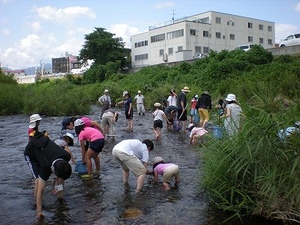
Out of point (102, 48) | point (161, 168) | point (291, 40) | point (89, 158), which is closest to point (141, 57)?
point (102, 48)

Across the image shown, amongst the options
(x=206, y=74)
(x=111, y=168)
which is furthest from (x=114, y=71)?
(x=111, y=168)

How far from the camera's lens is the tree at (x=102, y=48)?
198 ft

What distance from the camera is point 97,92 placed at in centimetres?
4369

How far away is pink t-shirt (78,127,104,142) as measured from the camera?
317 inches

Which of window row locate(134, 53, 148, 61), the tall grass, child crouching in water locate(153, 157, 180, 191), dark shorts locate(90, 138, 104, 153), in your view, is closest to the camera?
the tall grass

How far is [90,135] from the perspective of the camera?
809 centimetres

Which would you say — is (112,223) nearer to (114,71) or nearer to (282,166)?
(282,166)

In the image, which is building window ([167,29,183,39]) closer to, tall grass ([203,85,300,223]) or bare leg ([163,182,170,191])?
bare leg ([163,182,170,191])

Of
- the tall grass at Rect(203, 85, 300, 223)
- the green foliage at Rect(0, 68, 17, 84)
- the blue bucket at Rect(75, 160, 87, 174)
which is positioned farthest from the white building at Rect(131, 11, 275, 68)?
the tall grass at Rect(203, 85, 300, 223)

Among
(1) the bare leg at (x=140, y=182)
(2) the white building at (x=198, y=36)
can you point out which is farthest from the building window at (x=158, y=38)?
(1) the bare leg at (x=140, y=182)

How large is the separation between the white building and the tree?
13.9 feet

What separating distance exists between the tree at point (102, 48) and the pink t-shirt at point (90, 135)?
52668 mm

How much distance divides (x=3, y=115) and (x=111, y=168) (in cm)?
2238

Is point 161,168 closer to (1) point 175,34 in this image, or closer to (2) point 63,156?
(2) point 63,156
